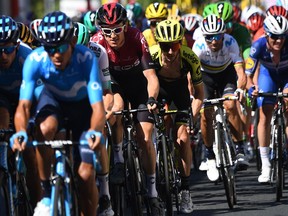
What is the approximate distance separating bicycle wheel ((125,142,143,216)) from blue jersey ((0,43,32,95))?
1.19m

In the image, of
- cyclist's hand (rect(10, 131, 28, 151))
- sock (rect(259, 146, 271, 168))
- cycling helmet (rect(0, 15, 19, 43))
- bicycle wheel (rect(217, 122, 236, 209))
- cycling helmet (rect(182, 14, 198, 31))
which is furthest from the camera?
cycling helmet (rect(182, 14, 198, 31))

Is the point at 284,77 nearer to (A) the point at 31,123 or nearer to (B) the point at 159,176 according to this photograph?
(B) the point at 159,176

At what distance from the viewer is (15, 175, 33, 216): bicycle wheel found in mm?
9727

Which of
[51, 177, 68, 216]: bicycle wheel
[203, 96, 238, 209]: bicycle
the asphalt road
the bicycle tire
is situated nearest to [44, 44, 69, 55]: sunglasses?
[51, 177, 68, 216]: bicycle wheel

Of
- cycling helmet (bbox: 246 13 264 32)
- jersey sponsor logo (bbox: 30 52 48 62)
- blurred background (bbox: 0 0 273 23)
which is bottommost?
jersey sponsor logo (bbox: 30 52 48 62)

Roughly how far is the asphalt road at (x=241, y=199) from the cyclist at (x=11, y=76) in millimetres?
2236

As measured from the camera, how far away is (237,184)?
1424 centimetres

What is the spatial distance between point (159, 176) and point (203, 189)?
2.66m

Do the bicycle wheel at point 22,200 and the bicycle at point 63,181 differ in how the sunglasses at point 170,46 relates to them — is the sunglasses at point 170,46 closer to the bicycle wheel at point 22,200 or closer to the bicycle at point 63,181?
the bicycle wheel at point 22,200

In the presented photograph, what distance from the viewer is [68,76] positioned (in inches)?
344

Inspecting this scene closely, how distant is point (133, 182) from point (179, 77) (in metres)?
1.91

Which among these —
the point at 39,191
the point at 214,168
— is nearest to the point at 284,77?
the point at 214,168

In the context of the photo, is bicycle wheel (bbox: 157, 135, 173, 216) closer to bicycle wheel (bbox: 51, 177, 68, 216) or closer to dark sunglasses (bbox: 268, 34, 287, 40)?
dark sunglasses (bbox: 268, 34, 287, 40)

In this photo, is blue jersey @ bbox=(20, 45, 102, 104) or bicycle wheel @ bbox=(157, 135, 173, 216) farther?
bicycle wheel @ bbox=(157, 135, 173, 216)
